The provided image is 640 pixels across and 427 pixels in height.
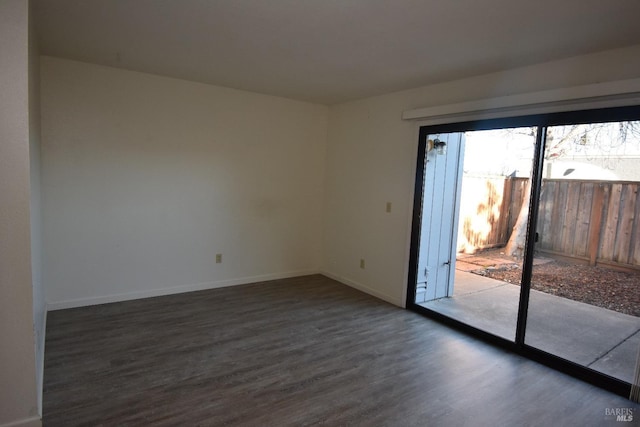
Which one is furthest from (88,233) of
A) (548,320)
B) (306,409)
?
(548,320)

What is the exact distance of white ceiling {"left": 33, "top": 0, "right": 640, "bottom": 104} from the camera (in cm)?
206

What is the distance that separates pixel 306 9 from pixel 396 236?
8.76 ft

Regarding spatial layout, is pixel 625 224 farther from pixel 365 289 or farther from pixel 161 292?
pixel 161 292

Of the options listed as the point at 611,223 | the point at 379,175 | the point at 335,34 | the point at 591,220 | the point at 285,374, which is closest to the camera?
the point at 335,34

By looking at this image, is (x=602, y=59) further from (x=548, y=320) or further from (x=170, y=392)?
(x=170, y=392)

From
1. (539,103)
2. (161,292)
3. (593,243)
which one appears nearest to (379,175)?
(539,103)

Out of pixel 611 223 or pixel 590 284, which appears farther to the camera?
pixel 590 284

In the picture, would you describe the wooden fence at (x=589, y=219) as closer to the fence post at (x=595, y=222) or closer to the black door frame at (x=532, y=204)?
the fence post at (x=595, y=222)

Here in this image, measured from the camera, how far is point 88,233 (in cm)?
362

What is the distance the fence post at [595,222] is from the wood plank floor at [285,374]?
1017 millimetres

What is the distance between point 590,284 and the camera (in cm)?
304

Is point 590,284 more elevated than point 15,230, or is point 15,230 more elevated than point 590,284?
point 15,230

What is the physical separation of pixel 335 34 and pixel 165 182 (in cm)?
254

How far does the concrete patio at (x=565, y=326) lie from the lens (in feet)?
9.57
